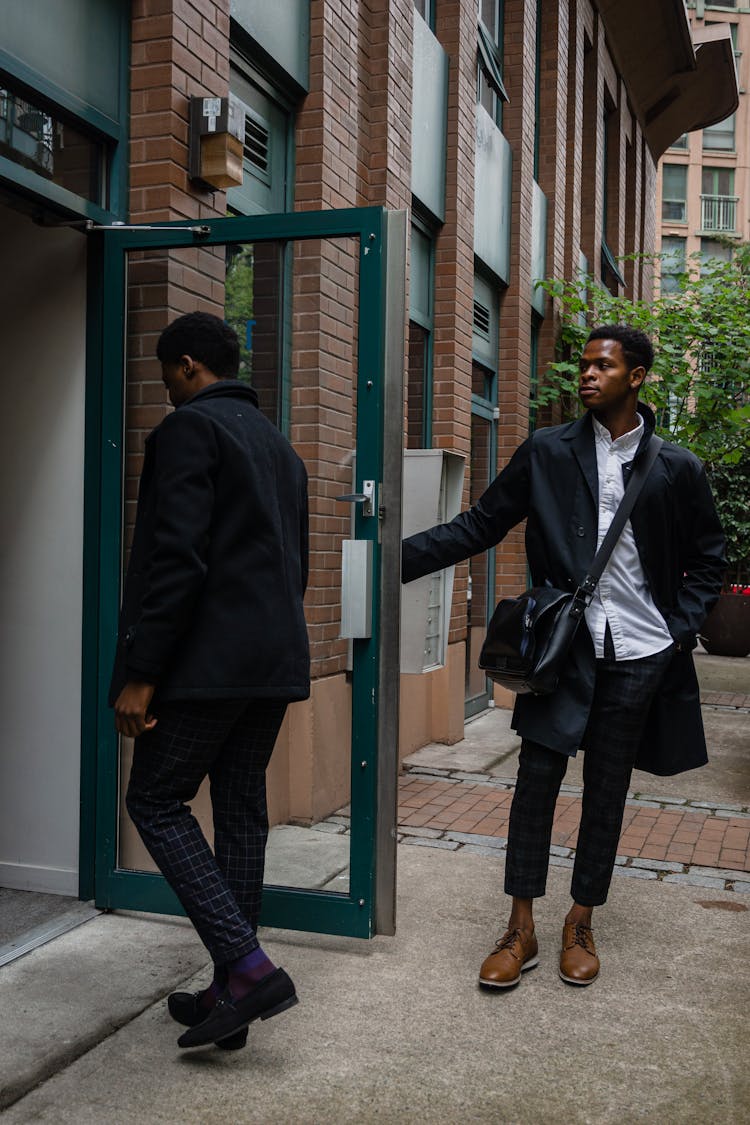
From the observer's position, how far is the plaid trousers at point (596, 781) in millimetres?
3861

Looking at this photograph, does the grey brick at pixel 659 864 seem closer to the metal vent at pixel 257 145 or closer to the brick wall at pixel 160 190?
the brick wall at pixel 160 190

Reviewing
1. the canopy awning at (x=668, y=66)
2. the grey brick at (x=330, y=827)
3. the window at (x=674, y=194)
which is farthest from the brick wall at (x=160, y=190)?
the window at (x=674, y=194)

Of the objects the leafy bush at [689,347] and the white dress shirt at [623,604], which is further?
the leafy bush at [689,347]

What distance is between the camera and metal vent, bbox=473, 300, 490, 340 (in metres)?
9.84

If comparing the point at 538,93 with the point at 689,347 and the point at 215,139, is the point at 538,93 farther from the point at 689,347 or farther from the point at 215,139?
the point at 215,139

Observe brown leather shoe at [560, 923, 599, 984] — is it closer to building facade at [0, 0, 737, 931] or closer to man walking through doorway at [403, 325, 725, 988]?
man walking through doorway at [403, 325, 725, 988]

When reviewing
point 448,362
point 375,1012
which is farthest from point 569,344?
point 375,1012

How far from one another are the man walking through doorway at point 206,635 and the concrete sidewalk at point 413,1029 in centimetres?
21

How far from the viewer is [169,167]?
453 centimetres

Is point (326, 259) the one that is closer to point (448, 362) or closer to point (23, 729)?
point (23, 729)

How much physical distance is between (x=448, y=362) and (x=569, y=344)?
12.4 feet

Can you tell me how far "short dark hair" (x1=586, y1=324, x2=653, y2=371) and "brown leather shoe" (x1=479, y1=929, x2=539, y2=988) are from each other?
1928mm

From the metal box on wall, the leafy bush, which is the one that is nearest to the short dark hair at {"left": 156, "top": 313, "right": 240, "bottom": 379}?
the metal box on wall

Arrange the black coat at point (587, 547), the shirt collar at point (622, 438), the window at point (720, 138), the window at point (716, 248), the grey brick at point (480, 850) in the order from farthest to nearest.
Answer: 1. the window at point (716, 248)
2. the window at point (720, 138)
3. the grey brick at point (480, 850)
4. the shirt collar at point (622, 438)
5. the black coat at point (587, 547)
